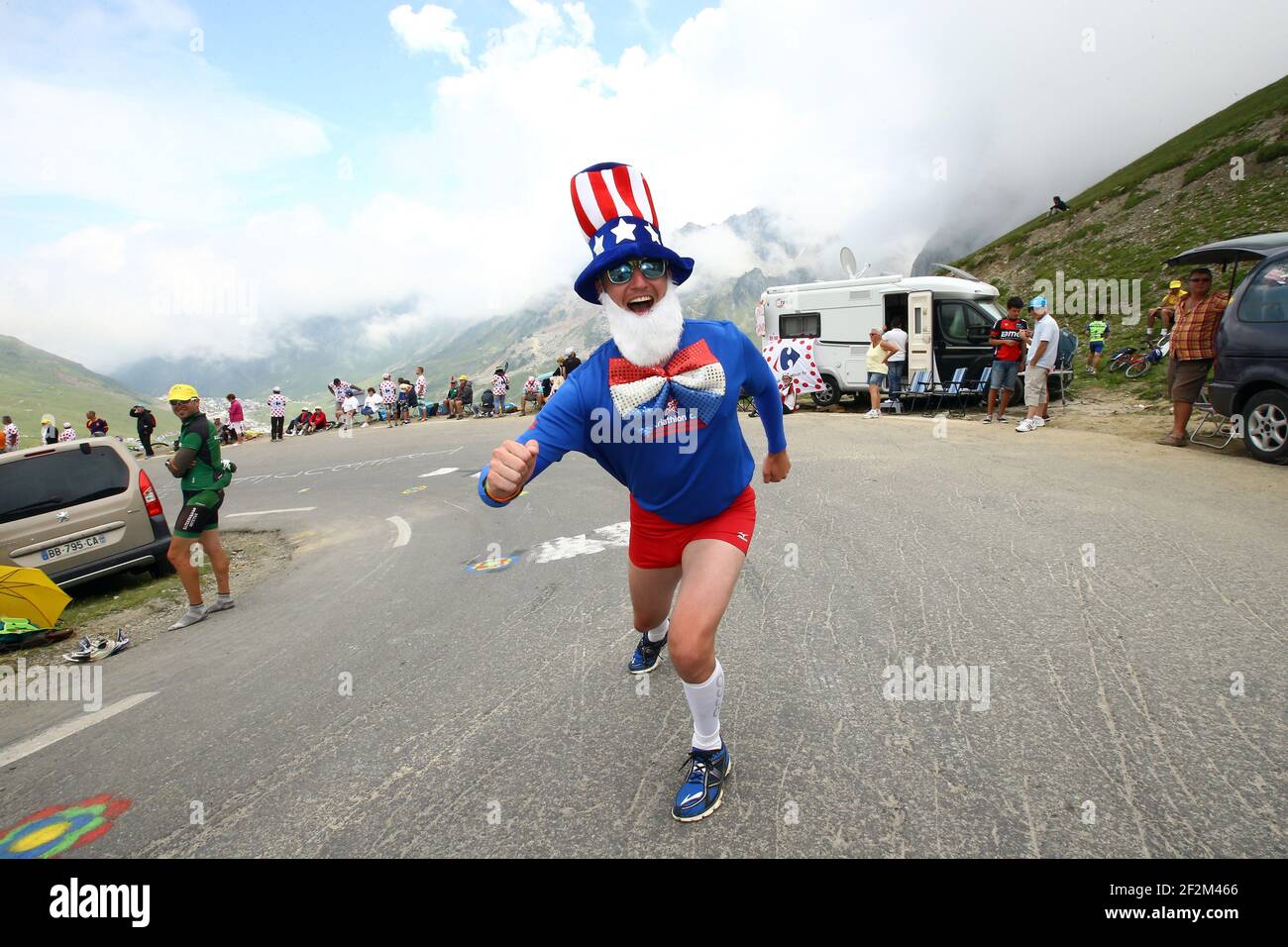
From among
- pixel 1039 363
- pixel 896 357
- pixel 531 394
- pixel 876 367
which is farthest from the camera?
pixel 531 394

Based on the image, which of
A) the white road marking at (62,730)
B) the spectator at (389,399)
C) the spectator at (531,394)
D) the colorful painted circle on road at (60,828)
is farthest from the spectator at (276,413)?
the colorful painted circle on road at (60,828)

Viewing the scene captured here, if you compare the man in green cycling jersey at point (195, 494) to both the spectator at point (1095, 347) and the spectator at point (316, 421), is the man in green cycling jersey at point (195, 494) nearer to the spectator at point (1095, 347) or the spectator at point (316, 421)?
the spectator at point (1095, 347)

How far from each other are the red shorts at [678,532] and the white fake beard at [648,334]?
2.26ft

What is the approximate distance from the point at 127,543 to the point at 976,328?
52.9 ft

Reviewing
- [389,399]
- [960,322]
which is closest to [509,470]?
[960,322]

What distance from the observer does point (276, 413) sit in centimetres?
2622

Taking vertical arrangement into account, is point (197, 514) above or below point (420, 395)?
below

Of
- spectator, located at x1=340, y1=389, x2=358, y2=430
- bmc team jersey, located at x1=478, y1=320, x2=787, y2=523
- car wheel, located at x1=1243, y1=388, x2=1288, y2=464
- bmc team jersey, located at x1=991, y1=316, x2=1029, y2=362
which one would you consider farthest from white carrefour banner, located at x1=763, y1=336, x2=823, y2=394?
spectator, located at x1=340, y1=389, x2=358, y2=430

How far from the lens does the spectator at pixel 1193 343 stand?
8.40 metres

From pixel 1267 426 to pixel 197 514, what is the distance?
10.9 m

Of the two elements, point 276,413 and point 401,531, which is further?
point 276,413

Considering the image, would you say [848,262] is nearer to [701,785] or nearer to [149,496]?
[149,496]
